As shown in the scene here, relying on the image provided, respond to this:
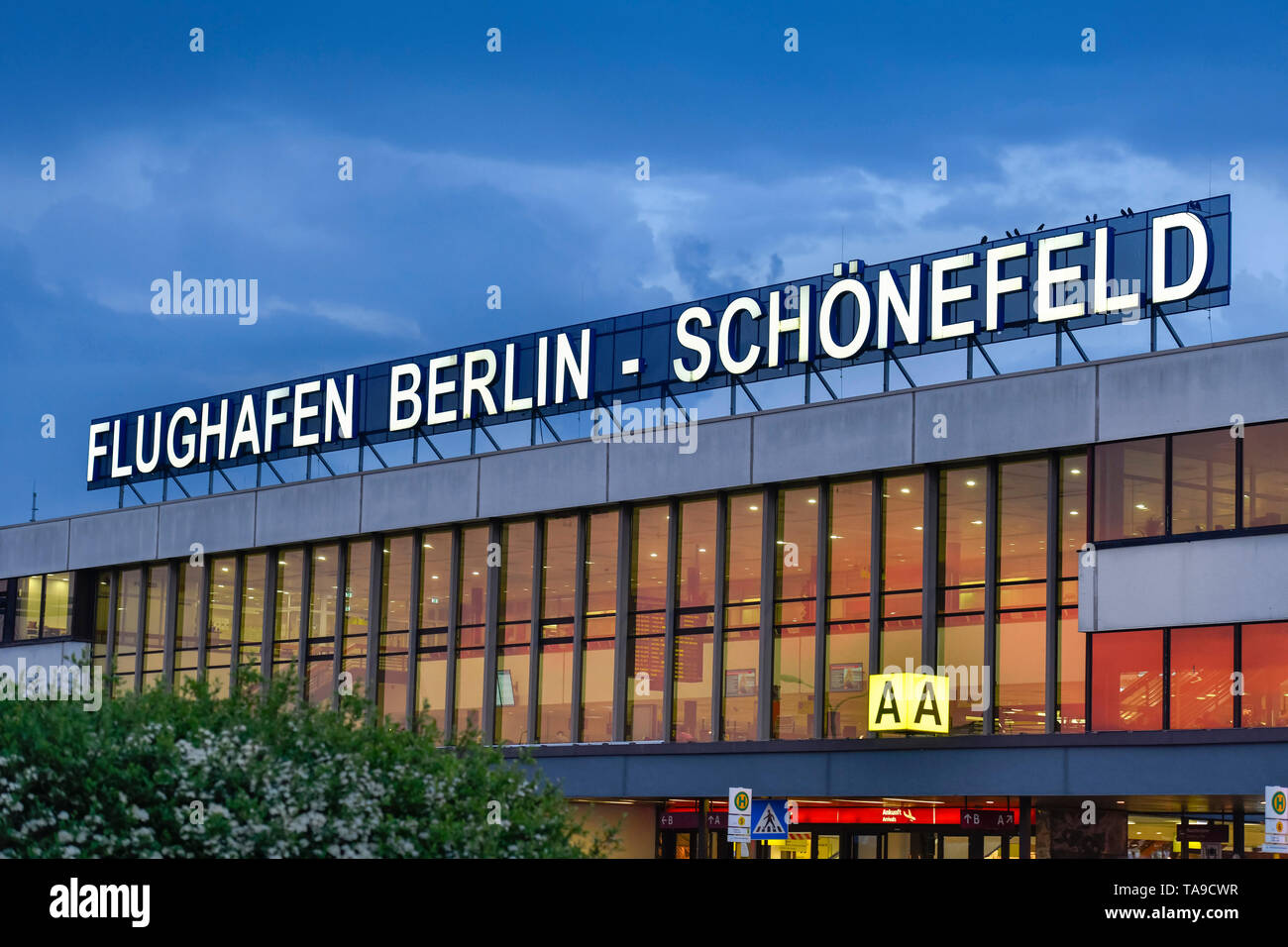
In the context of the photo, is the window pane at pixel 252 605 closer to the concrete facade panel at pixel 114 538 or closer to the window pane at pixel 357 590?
the window pane at pixel 357 590

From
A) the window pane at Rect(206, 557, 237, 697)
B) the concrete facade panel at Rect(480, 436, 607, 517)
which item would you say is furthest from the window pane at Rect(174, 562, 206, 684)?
the concrete facade panel at Rect(480, 436, 607, 517)

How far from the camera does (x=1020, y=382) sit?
3547 cm

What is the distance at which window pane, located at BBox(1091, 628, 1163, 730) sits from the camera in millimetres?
33156

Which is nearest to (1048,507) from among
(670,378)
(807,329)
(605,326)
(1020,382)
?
(1020,382)

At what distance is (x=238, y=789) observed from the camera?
15227 mm

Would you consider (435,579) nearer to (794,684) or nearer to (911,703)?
(794,684)

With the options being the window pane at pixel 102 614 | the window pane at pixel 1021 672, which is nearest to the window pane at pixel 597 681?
the window pane at pixel 1021 672

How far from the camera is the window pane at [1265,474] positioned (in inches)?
1259

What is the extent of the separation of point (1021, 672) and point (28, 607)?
34.7m

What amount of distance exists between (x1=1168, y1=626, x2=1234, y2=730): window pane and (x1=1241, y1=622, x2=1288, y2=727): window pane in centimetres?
33

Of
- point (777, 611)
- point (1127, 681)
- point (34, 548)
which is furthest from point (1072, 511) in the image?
point (34, 548)

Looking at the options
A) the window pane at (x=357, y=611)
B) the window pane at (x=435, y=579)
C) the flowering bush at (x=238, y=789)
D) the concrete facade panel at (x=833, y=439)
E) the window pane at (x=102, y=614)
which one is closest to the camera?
the flowering bush at (x=238, y=789)

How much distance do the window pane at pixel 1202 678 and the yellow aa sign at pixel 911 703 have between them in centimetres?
474

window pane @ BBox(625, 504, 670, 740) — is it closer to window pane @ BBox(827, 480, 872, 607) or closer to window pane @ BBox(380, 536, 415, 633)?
window pane @ BBox(827, 480, 872, 607)
